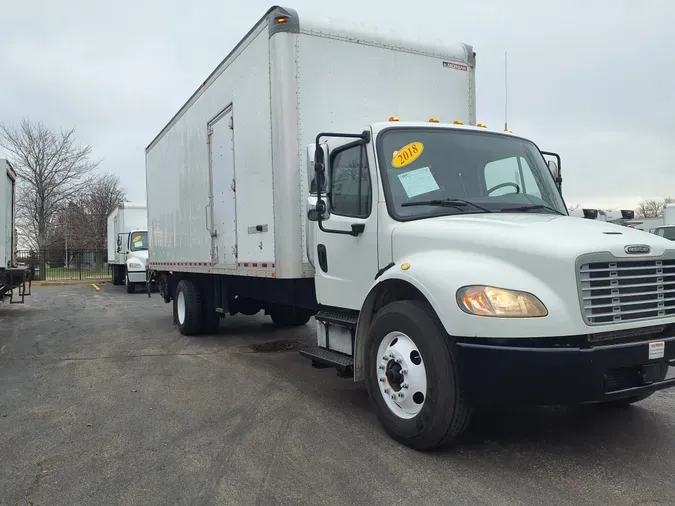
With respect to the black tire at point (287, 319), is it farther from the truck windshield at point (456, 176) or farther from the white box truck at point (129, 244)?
the white box truck at point (129, 244)

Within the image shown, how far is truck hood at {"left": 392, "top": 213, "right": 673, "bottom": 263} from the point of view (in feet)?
11.2

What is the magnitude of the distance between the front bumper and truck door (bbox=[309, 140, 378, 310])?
1425 mm

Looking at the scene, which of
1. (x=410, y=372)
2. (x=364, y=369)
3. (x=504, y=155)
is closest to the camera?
(x=410, y=372)

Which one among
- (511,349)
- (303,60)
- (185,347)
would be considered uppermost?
(303,60)

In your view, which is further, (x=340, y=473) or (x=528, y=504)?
(x=340, y=473)

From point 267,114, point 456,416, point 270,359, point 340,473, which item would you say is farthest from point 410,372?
point 270,359

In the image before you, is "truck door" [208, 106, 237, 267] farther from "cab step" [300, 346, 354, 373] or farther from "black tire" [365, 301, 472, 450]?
"black tire" [365, 301, 472, 450]

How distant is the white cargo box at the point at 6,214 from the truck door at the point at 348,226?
10.2m

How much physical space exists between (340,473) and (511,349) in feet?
4.48

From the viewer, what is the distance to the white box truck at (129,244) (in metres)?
20.5

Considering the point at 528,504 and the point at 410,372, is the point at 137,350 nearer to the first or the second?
the point at 410,372

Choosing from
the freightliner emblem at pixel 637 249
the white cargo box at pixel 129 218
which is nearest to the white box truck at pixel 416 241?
the freightliner emblem at pixel 637 249

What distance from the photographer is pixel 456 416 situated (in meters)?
3.57

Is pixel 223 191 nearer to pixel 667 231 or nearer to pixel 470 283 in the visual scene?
pixel 470 283
